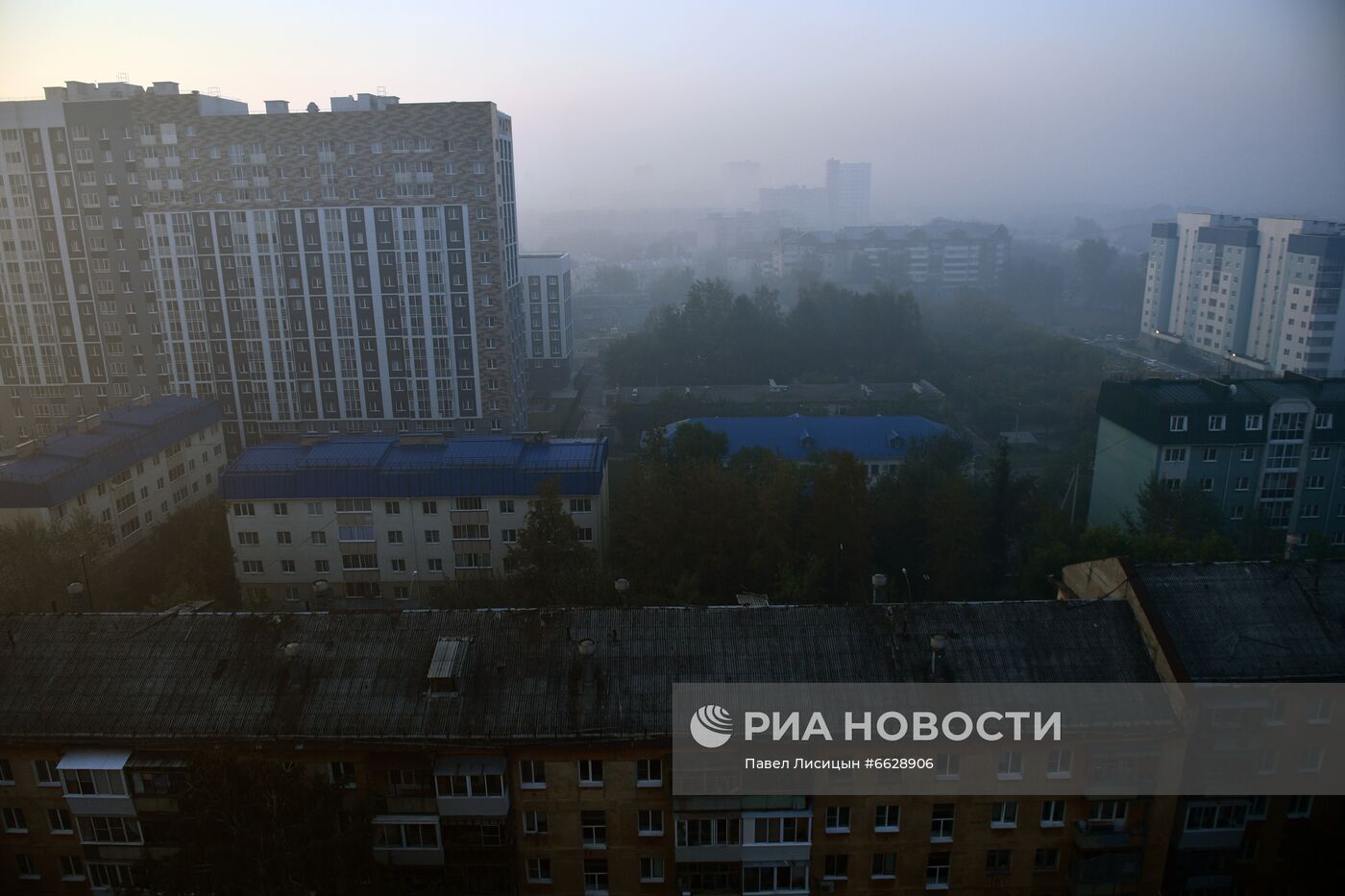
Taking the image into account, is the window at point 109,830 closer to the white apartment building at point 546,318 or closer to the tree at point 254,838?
the tree at point 254,838

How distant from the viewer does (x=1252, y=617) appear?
9039 millimetres

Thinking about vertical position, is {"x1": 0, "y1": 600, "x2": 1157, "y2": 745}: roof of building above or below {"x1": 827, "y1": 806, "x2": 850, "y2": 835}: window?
above

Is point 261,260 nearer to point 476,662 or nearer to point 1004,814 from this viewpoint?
point 476,662

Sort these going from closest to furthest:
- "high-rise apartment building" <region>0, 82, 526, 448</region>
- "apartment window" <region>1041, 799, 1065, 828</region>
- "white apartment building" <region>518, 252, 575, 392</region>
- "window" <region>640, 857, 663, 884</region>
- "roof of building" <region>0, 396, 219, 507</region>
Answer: "apartment window" <region>1041, 799, 1065, 828</region>, "window" <region>640, 857, 663, 884</region>, "roof of building" <region>0, 396, 219, 507</region>, "high-rise apartment building" <region>0, 82, 526, 448</region>, "white apartment building" <region>518, 252, 575, 392</region>

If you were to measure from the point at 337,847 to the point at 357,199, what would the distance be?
65.7 ft

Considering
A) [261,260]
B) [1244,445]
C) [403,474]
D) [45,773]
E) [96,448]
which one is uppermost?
[261,260]

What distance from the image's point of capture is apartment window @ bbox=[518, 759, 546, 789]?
8250mm

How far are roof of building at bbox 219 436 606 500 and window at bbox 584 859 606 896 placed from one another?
7752 millimetres

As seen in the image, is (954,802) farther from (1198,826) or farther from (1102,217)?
(1102,217)

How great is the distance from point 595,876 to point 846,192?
14491 centimetres

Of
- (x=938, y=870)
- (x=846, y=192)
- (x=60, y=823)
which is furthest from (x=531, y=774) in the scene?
(x=846, y=192)

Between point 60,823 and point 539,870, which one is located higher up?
point 60,823

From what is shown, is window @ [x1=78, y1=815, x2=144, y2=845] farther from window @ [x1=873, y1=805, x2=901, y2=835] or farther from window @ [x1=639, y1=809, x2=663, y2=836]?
window @ [x1=873, y1=805, x2=901, y2=835]

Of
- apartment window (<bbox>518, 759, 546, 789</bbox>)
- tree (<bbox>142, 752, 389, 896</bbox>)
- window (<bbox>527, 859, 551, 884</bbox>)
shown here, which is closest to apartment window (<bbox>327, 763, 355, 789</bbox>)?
tree (<bbox>142, 752, 389, 896</bbox>)
